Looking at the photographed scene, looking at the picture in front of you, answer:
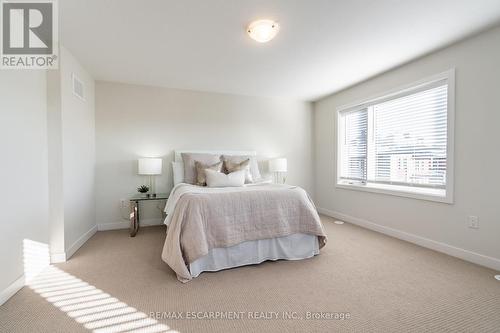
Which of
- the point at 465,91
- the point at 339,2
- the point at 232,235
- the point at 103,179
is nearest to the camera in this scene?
the point at 339,2

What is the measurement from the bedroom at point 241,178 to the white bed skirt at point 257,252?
17 mm

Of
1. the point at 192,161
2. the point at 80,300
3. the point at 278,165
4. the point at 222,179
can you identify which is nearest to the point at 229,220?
the point at 222,179

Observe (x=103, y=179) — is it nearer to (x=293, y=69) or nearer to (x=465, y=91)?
(x=293, y=69)

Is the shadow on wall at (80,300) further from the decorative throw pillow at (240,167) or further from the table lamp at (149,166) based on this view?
the decorative throw pillow at (240,167)

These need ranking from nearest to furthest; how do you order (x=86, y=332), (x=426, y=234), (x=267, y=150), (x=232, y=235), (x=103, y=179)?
(x=86, y=332) → (x=232, y=235) → (x=426, y=234) → (x=103, y=179) → (x=267, y=150)

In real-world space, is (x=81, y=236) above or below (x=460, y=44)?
below

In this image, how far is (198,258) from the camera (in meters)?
2.11

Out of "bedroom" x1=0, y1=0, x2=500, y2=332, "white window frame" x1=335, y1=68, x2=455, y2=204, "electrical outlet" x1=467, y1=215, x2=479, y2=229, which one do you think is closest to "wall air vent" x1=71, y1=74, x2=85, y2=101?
"bedroom" x1=0, y1=0, x2=500, y2=332

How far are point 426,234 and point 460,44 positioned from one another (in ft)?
7.09

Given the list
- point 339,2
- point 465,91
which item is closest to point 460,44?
point 465,91

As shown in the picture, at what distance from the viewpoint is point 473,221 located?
244 centimetres

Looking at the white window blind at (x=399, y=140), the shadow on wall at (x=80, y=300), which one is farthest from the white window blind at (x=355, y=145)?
the shadow on wall at (x=80, y=300)

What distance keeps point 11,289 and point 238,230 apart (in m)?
1.81

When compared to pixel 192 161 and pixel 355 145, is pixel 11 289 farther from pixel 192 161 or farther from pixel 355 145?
pixel 355 145
